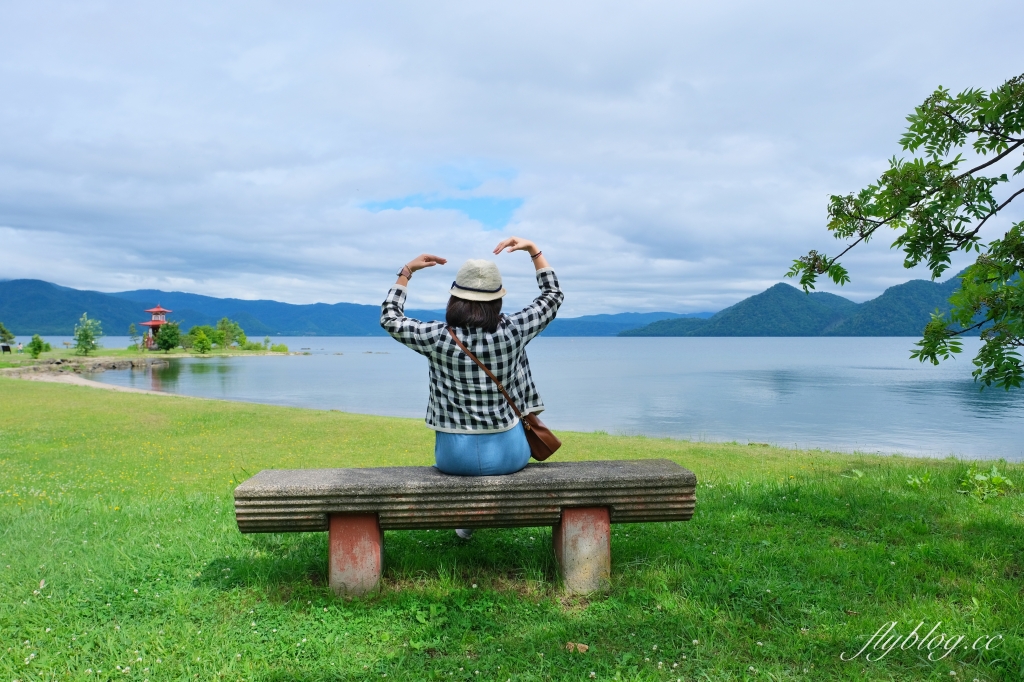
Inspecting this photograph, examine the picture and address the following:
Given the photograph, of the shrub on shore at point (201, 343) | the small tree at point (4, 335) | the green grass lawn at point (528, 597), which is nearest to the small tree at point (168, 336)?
the shrub on shore at point (201, 343)

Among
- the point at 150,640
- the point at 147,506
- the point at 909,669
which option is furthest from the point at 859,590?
the point at 147,506

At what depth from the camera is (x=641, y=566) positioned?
4660 millimetres

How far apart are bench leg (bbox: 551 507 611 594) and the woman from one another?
52 centimetres

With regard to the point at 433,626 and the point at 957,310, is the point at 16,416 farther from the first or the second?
the point at 957,310

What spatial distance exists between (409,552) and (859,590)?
3.05m

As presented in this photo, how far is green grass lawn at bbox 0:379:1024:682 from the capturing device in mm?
3434

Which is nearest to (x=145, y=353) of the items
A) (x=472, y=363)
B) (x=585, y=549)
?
(x=472, y=363)

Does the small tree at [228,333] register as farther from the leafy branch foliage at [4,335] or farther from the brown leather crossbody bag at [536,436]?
the brown leather crossbody bag at [536,436]

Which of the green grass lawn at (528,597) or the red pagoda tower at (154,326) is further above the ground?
the red pagoda tower at (154,326)

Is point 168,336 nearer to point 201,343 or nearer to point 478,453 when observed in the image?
point 201,343

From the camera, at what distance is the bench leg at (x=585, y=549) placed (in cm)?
434

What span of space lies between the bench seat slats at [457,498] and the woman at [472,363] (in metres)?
0.18

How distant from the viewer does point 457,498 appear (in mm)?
4098

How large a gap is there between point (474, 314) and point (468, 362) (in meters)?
0.31
